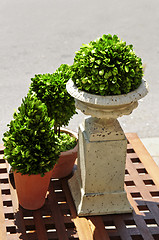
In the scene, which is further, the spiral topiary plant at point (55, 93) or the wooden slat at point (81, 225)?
the spiral topiary plant at point (55, 93)

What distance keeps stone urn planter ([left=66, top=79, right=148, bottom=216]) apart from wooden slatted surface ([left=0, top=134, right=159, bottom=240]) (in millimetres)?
82

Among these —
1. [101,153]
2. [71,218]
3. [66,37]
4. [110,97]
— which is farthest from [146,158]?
[66,37]

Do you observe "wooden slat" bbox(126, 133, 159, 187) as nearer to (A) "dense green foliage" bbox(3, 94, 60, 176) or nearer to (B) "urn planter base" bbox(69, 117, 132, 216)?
(B) "urn planter base" bbox(69, 117, 132, 216)

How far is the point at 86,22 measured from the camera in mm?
7918

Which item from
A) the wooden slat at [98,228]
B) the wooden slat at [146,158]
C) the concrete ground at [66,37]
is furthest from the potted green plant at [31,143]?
the concrete ground at [66,37]

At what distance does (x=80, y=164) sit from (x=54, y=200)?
35 cm

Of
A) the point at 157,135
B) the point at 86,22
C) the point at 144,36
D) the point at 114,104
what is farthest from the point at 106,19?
the point at 114,104

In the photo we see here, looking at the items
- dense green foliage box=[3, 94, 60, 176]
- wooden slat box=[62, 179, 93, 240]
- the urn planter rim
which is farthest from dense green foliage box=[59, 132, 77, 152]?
the urn planter rim

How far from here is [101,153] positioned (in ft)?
10.4

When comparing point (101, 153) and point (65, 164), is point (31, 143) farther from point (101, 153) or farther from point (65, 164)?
point (65, 164)

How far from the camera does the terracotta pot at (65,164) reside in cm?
354

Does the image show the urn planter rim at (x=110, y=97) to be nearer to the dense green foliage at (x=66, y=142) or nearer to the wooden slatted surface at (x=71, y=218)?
the dense green foliage at (x=66, y=142)

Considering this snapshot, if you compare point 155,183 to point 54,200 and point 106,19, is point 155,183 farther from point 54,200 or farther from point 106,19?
point 106,19

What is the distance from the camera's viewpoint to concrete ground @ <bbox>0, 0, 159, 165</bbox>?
217 inches
